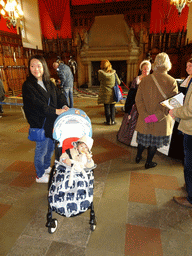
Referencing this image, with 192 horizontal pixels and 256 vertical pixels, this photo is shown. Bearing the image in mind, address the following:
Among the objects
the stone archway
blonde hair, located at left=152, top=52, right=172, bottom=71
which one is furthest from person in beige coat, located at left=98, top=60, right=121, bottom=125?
the stone archway

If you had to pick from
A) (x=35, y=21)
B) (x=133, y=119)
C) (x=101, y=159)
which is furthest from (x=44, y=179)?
(x=35, y=21)

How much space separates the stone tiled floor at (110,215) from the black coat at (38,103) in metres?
1.01

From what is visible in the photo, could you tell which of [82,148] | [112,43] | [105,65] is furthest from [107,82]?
[112,43]

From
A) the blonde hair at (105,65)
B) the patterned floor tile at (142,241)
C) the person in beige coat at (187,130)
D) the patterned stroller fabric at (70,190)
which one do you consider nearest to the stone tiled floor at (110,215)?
the patterned floor tile at (142,241)

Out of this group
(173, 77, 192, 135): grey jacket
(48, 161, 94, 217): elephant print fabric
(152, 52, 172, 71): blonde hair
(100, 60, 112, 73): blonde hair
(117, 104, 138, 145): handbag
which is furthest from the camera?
(100, 60, 112, 73): blonde hair

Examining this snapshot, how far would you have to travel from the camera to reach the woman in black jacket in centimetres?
206

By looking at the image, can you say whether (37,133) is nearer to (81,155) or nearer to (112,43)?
(81,155)

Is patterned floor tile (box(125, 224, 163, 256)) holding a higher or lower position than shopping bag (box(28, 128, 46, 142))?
lower

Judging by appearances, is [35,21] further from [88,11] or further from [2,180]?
[2,180]

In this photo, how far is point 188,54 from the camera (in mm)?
10164

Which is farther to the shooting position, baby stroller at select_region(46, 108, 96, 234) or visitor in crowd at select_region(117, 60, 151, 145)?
visitor in crowd at select_region(117, 60, 151, 145)

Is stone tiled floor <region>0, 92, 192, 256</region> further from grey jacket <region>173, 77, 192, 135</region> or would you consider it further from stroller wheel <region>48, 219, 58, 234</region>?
grey jacket <region>173, 77, 192, 135</region>

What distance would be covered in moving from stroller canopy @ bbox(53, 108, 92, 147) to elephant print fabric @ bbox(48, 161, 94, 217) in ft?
1.31

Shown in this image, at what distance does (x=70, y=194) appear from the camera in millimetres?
1506
